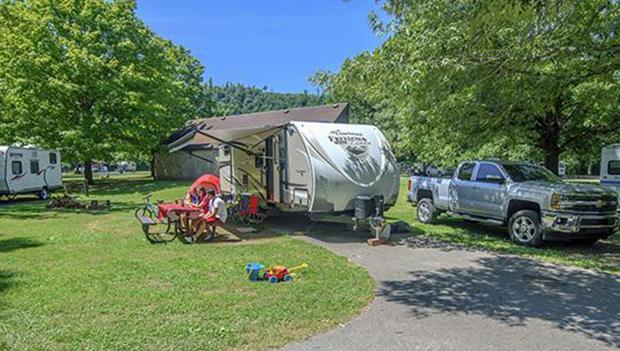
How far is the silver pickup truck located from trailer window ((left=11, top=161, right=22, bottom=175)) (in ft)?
62.0

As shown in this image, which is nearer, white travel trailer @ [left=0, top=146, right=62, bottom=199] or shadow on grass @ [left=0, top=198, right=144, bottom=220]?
shadow on grass @ [left=0, top=198, right=144, bottom=220]

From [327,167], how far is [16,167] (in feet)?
57.2

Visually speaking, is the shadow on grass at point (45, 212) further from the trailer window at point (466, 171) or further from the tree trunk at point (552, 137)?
the tree trunk at point (552, 137)

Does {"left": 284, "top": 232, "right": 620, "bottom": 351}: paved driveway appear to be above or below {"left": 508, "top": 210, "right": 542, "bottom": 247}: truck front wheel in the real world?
below

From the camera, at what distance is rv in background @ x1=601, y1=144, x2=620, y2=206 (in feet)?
55.8

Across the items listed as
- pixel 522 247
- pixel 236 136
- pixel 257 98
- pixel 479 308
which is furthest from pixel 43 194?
pixel 257 98

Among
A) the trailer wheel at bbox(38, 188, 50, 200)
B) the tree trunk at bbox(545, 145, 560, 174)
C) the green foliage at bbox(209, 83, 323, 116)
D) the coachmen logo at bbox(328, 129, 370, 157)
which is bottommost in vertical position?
the trailer wheel at bbox(38, 188, 50, 200)

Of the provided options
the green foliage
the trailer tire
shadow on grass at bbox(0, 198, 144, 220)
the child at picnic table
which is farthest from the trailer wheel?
the green foliage

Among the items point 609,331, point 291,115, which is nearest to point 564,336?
point 609,331

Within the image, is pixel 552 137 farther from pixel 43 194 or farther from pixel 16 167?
pixel 43 194

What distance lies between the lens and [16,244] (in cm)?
986

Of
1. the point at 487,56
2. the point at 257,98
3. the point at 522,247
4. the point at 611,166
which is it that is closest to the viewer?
the point at 487,56

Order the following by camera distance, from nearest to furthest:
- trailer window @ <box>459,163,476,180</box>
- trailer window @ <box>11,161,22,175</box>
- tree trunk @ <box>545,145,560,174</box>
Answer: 1. trailer window @ <box>459,163,476,180</box>
2. tree trunk @ <box>545,145,560,174</box>
3. trailer window @ <box>11,161,22,175</box>

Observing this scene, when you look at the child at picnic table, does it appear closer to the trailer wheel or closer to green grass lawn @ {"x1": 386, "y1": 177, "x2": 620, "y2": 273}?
green grass lawn @ {"x1": 386, "y1": 177, "x2": 620, "y2": 273}
